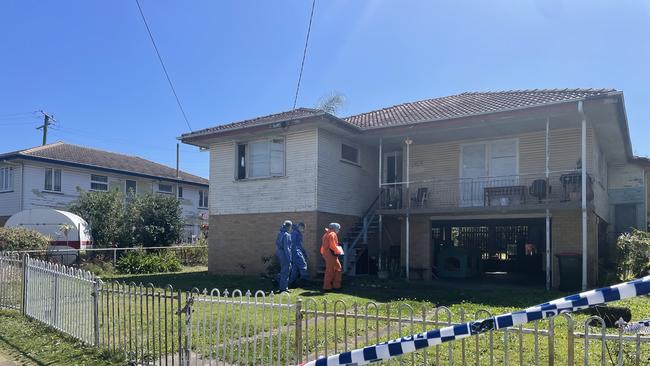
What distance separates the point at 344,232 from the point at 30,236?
1033cm

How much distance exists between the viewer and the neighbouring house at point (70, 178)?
2594 cm

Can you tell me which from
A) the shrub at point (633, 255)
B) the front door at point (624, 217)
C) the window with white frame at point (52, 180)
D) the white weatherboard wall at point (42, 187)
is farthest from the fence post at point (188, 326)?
the window with white frame at point (52, 180)

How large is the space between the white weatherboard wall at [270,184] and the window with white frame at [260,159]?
0.69 feet

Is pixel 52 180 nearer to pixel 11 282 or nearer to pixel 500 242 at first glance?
pixel 11 282

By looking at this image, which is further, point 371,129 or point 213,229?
point 213,229

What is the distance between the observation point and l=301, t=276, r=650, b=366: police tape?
2762mm

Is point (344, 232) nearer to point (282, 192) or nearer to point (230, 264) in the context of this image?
point (282, 192)

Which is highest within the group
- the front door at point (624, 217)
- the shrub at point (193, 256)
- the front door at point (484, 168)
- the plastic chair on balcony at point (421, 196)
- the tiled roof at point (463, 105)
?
the tiled roof at point (463, 105)

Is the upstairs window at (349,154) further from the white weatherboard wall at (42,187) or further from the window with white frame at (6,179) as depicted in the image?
the window with white frame at (6,179)

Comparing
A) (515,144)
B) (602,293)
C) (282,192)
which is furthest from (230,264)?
(602,293)

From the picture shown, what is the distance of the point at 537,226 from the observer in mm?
19312

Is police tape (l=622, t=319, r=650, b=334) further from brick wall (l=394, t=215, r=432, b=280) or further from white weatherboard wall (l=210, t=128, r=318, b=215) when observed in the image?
brick wall (l=394, t=215, r=432, b=280)

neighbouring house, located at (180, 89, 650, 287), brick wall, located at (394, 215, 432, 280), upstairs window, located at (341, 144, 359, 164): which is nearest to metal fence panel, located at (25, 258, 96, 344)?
neighbouring house, located at (180, 89, 650, 287)

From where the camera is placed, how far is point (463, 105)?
1636cm
